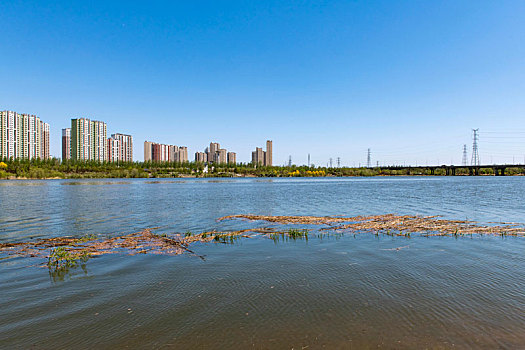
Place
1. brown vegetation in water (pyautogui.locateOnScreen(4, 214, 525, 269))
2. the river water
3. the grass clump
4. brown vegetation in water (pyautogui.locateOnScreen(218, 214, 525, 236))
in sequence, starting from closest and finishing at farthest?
the river water, the grass clump, brown vegetation in water (pyautogui.locateOnScreen(4, 214, 525, 269)), brown vegetation in water (pyautogui.locateOnScreen(218, 214, 525, 236))

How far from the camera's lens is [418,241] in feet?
49.3

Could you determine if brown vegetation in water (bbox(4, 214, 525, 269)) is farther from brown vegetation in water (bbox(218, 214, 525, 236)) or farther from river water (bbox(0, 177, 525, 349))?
river water (bbox(0, 177, 525, 349))

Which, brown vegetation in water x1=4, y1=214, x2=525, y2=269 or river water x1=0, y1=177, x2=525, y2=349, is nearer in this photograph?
river water x1=0, y1=177, x2=525, y2=349

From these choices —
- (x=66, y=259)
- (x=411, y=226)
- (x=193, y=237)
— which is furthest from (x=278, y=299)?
(x=411, y=226)

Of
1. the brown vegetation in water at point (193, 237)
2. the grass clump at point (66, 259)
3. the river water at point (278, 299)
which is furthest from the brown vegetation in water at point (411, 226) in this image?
the grass clump at point (66, 259)

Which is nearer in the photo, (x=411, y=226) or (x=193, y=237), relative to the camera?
(x=193, y=237)

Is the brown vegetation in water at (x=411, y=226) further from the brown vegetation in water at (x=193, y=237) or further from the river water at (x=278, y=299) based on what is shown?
the river water at (x=278, y=299)

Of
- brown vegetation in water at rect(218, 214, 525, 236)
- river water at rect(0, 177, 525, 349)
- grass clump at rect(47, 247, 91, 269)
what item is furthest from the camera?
brown vegetation in water at rect(218, 214, 525, 236)

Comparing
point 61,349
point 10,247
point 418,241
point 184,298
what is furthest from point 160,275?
point 418,241

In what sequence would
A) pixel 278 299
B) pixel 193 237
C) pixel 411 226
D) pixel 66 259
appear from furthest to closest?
1. pixel 411 226
2. pixel 193 237
3. pixel 66 259
4. pixel 278 299

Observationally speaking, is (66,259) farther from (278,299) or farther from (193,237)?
(278,299)

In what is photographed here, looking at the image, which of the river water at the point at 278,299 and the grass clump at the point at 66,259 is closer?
the river water at the point at 278,299

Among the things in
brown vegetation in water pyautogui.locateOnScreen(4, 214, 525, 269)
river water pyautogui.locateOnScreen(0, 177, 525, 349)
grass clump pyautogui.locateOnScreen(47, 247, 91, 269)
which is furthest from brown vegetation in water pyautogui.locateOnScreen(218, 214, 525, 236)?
grass clump pyautogui.locateOnScreen(47, 247, 91, 269)

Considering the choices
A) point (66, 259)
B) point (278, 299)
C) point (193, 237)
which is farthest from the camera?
point (193, 237)
